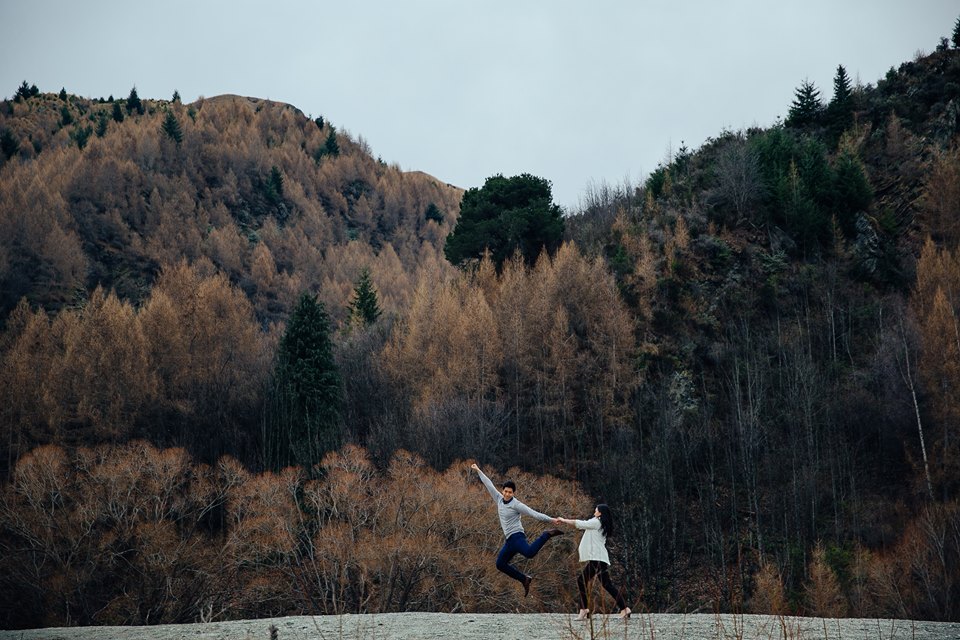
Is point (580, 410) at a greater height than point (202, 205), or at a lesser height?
lesser

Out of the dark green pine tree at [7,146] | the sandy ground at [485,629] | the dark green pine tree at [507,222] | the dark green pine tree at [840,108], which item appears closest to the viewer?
the sandy ground at [485,629]

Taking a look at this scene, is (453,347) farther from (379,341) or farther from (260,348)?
(260,348)

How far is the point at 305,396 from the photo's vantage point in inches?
1732

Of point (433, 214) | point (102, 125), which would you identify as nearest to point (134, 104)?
point (102, 125)

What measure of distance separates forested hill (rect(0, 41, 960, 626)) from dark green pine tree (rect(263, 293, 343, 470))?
0.75 feet

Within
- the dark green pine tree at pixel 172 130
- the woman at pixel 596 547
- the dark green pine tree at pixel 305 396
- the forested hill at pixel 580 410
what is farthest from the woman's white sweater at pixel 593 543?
the dark green pine tree at pixel 172 130

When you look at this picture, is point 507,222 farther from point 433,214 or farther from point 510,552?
point 433,214

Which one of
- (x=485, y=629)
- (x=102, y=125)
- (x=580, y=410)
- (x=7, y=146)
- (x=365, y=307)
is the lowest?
(x=485, y=629)

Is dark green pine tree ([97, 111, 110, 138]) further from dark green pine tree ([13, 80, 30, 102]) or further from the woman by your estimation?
the woman

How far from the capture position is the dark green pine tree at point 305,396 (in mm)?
43031

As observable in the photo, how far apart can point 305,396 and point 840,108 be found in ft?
159

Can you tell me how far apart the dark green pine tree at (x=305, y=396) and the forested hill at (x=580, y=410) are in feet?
0.75

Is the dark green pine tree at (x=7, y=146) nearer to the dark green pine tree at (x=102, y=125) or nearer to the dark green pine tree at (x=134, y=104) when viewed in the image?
the dark green pine tree at (x=102, y=125)

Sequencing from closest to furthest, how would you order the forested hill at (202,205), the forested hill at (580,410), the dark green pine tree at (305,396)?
the forested hill at (580,410) → the dark green pine tree at (305,396) → the forested hill at (202,205)
